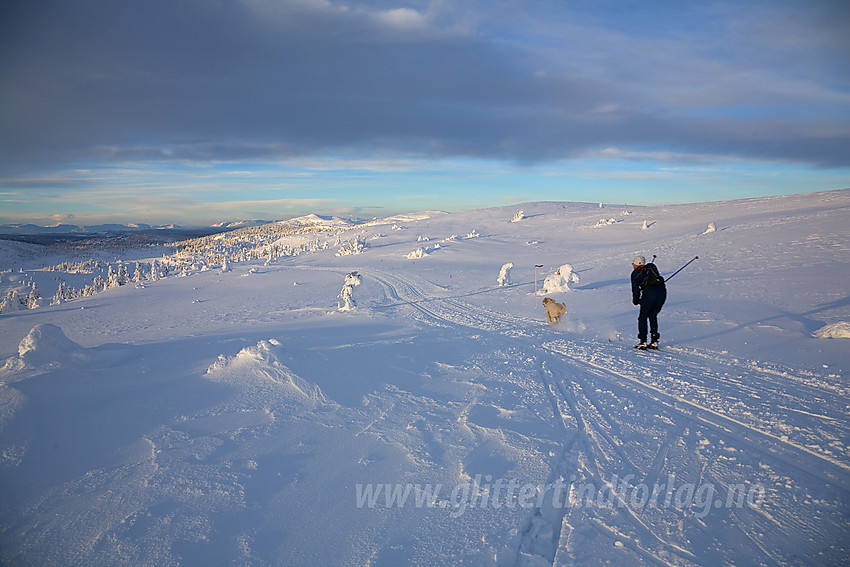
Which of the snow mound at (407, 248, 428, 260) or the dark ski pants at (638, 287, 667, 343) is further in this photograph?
the snow mound at (407, 248, 428, 260)

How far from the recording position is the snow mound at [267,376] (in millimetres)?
5676

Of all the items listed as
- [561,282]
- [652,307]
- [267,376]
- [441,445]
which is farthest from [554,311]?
[267,376]

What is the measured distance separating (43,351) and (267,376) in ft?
12.2

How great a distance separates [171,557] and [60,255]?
163370mm

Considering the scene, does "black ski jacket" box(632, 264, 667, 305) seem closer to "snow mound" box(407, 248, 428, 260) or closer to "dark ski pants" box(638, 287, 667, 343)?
"dark ski pants" box(638, 287, 667, 343)

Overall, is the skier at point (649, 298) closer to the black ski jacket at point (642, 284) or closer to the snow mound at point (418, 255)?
the black ski jacket at point (642, 284)

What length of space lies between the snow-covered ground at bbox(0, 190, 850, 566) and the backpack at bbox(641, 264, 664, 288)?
4.86ft

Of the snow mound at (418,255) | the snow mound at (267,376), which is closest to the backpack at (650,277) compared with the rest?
the snow mound at (267,376)

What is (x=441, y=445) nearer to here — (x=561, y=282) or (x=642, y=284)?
(x=642, y=284)

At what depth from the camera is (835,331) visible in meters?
→ 7.89

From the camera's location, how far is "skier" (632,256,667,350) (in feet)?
26.7

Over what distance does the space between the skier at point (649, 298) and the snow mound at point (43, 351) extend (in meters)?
10.3

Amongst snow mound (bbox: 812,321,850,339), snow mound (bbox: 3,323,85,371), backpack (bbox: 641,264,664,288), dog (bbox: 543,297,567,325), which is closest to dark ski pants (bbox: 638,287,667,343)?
backpack (bbox: 641,264,664,288)

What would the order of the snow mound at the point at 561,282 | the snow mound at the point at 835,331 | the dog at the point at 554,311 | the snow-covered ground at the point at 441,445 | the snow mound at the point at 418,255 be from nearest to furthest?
the snow-covered ground at the point at 441,445
the snow mound at the point at 835,331
the dog at the point at 554,311
the snow mound at the point at 561,282
the snow mound at the point at 418,255
